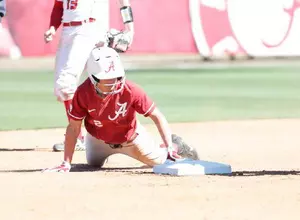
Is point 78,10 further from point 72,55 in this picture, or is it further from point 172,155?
point 172,155

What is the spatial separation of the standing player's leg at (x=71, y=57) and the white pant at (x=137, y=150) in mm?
1145

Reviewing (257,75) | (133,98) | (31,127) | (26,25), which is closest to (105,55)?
(133,98)

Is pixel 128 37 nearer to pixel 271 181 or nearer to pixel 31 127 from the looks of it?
pixel 271 181

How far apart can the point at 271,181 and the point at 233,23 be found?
16.6 m

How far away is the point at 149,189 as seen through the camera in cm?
777

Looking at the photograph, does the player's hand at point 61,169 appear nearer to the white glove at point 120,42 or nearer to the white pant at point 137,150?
the white pant at point 137,150

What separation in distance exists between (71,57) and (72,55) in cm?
3

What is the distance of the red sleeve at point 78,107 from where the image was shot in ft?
29.3

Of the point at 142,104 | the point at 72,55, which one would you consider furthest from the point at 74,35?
the point at 142,104

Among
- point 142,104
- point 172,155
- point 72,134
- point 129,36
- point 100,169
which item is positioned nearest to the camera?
point 142,104

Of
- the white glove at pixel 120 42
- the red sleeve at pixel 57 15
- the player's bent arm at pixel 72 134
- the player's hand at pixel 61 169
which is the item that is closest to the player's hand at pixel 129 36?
the white glove at pixel 120 42

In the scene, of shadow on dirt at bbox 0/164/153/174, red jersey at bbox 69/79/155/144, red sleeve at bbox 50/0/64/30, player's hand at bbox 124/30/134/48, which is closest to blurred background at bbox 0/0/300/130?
red sleeve at bbox 50/0/64/30

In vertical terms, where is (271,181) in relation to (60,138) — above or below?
above

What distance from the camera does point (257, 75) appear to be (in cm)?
2242
